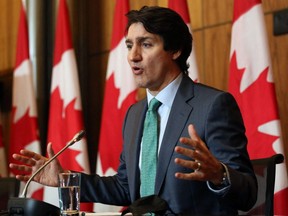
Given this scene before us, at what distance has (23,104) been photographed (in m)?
4.86

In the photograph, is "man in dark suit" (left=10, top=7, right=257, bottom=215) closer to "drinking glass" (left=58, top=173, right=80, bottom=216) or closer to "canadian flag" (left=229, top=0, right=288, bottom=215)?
"drinking glass" (left=58, top=173, right=80, bottom=216)

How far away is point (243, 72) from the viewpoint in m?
3.44

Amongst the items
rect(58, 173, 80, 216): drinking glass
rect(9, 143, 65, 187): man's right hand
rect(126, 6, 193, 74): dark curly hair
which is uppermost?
rect(126, 6, 193, 74): dark curly hair

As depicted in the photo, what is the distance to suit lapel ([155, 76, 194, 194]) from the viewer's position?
7.58ft

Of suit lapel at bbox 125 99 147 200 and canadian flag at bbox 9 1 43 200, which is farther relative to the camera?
canadian flag at bbox 9 1 43 200

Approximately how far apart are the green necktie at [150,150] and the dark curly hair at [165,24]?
28 centimetres

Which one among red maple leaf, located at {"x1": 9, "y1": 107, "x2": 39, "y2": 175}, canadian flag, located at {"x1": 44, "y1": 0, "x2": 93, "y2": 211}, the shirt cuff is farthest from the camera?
red maple leaf, located at {"x1": 9, "y1": 107, "x2": 39, "y2": 175}

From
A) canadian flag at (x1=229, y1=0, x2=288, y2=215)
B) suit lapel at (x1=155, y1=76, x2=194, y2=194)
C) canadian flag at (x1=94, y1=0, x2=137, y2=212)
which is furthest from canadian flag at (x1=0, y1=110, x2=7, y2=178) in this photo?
suit lapel at (x1=155, y1=76, x2=194, y2=194)

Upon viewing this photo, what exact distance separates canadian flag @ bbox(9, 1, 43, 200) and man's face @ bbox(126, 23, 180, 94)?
2420 millimetres

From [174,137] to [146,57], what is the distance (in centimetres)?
41

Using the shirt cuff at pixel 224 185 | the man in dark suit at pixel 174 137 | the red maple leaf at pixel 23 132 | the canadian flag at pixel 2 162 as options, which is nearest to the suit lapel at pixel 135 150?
the man in dark suit at pixel 174 137

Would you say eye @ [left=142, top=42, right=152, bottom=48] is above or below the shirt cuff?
A: above

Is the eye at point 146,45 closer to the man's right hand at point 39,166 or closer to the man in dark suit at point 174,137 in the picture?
the man in dark suit at point 174,137

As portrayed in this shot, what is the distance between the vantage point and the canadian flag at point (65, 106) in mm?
4387
